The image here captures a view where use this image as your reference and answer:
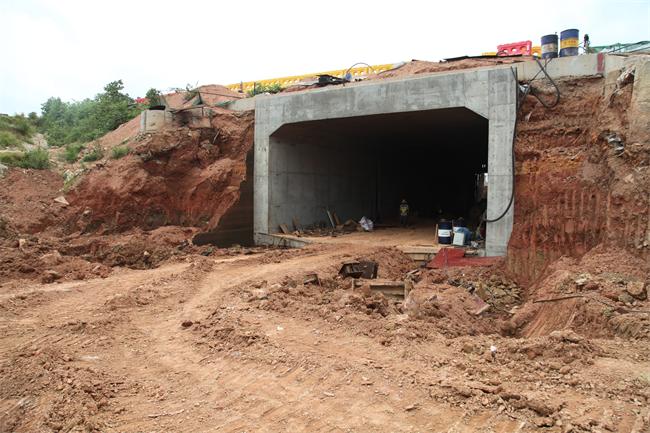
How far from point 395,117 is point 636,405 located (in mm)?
11131

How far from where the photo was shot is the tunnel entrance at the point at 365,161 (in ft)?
52.0

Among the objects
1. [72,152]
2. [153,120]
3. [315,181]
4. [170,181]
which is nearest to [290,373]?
[170,181]

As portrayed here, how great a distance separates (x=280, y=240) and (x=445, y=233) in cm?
508

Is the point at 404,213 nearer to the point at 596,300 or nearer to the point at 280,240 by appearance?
the point at 280,240

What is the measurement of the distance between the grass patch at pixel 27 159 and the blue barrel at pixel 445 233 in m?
12.3

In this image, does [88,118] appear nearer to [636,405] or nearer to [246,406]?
[246,406]

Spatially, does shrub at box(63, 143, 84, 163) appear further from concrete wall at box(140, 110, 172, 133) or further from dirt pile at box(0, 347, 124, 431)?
dirt pile at box(0, 347, 124, 431)

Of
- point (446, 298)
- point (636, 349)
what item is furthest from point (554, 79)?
point (636, 349)

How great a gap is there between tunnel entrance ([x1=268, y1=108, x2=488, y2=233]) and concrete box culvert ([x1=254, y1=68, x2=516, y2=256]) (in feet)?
0.12

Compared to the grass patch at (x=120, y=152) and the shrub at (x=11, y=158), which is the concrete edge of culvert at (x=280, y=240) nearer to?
the grass patch at (x=120, y=152)

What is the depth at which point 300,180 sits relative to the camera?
17.1 meters

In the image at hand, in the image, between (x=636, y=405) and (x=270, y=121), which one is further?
(x=270, y=121)

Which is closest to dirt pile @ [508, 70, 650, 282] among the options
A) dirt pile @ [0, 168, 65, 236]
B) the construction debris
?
the construction debris

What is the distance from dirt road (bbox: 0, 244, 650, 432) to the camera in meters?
4.40
